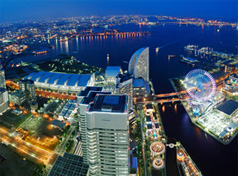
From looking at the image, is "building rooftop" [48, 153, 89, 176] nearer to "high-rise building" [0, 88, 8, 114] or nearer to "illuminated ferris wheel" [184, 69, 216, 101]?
"high-rise building" [0, 88, 8, 114]

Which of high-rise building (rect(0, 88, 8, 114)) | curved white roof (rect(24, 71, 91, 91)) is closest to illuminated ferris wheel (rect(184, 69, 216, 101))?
curved white roof (rect(24, 71, 91, 91))

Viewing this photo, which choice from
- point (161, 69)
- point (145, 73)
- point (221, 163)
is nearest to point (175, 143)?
point (221, 163)

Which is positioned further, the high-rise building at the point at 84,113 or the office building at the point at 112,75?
the office building at the point at 112,75

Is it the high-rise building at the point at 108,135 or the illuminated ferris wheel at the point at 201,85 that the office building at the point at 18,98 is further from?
the illuminated ferris wheel at the point at 201,85

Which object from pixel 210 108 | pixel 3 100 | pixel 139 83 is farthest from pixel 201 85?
pixel 3 100

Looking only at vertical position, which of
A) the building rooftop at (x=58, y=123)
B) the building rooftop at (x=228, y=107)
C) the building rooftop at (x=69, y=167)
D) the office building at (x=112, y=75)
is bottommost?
the building rooftop at (x=58, y=123)

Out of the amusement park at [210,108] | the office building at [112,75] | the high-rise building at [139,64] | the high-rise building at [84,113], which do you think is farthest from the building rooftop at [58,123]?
the amusement park at [210,108]

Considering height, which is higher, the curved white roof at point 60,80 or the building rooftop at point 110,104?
the building rooftop at point 110,104
